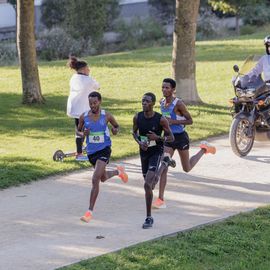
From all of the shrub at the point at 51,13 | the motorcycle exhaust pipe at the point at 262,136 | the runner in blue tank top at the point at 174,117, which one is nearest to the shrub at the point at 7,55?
the shrub at the point at 51,13

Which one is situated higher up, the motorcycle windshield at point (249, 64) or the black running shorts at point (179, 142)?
the motorcycle windshield at point (249, 64)

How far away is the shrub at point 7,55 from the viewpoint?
29.4 metres

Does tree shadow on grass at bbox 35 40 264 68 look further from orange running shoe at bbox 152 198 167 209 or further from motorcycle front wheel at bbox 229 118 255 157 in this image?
orange running shoe at bbox 152 198 167 209

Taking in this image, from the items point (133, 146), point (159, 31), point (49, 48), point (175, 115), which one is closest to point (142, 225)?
point (175, 115)

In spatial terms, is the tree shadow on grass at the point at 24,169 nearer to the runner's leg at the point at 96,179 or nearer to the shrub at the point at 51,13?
the runner's leg at the point at 96,179

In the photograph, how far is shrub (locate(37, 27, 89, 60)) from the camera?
1291 inches

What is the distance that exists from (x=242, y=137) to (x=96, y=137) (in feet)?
11.5

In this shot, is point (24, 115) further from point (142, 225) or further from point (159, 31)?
point (159, 31)

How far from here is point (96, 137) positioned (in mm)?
8430

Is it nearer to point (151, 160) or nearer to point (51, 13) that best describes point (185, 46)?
point (151, 160)

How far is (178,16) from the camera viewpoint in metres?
15.5

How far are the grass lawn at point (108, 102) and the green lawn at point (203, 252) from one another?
3.43 m

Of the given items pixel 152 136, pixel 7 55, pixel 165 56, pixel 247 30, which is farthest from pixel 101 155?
pixel 247 30

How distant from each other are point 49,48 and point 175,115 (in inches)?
969
